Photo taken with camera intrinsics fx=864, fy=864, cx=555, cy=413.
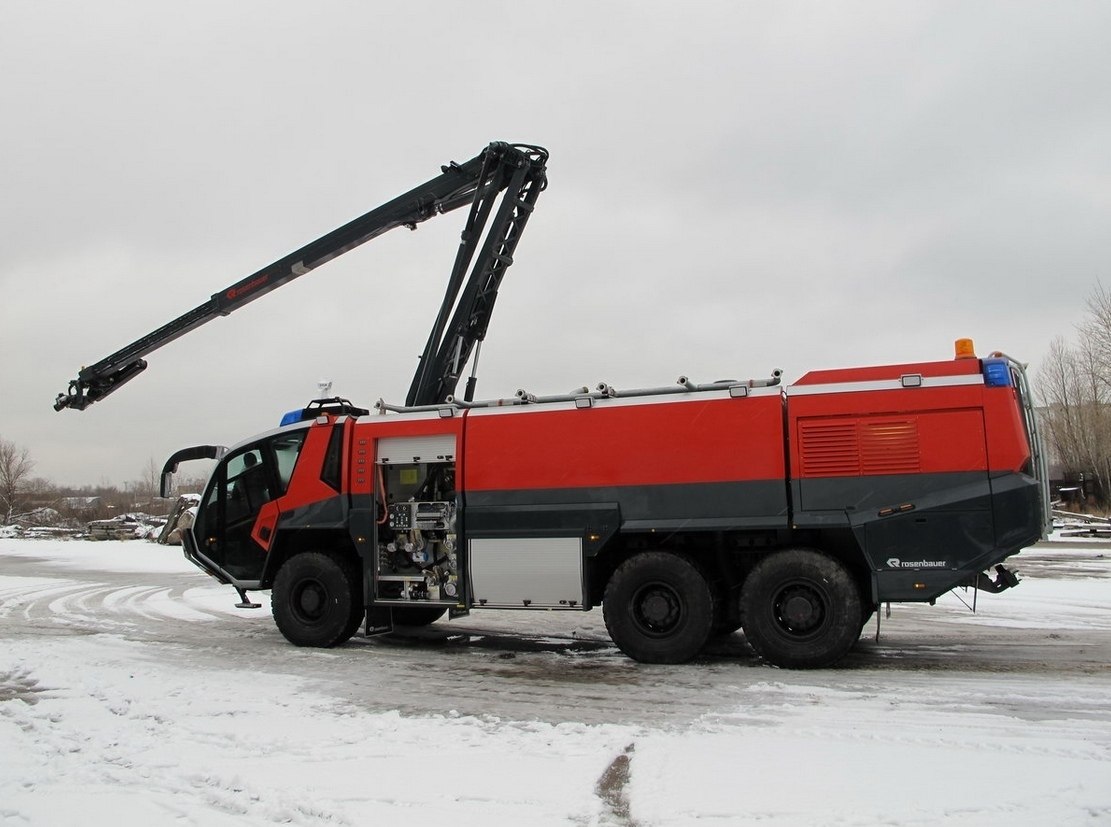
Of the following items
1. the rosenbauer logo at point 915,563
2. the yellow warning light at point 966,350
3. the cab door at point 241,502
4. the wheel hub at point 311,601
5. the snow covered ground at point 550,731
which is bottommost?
the snow covered ground at point 550,731

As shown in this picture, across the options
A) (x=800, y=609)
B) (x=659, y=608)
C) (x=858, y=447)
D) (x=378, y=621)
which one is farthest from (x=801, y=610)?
(x=378, y=621)

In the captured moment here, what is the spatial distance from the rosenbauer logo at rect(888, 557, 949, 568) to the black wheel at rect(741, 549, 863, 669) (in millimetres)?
403

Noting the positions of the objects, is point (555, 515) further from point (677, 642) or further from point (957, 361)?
point (957, 361)

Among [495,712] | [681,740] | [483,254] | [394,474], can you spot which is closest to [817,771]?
[681,740]

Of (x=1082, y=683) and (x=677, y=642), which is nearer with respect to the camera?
(x=1082, y=683)

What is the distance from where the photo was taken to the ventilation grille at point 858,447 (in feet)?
26.0

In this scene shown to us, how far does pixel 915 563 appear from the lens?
25.8ft

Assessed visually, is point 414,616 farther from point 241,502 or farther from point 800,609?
point 800,609

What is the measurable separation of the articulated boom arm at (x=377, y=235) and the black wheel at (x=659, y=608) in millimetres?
4333

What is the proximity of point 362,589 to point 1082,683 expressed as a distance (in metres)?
7.37

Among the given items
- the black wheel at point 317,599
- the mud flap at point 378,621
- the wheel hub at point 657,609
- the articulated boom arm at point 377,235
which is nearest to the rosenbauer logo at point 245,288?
the articulated boom arm at point 377,235

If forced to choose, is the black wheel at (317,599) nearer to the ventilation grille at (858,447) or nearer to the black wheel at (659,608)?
the black wheel at (659,608)

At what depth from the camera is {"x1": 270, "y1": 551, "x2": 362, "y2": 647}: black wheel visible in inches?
397

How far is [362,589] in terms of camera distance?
10305mm
